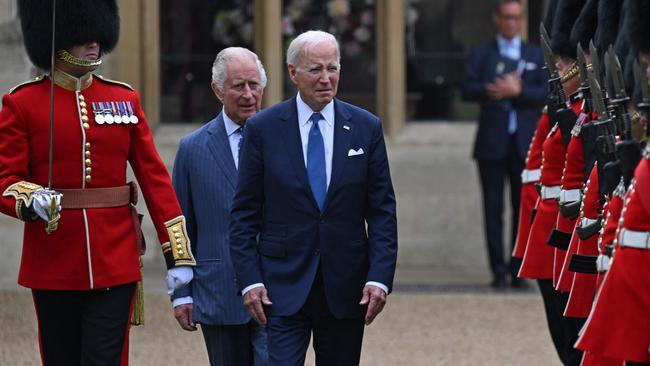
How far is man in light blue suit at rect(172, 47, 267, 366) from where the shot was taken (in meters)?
6.12

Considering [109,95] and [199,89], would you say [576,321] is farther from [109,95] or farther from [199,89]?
[199,89]

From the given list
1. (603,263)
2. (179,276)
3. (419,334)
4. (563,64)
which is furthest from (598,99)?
(419,334)

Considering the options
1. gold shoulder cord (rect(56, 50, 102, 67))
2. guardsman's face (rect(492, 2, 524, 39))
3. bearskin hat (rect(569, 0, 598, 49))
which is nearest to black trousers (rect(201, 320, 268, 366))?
gold shoulder cord (rect(56, 50, 102, 67))

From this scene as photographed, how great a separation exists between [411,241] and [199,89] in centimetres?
179

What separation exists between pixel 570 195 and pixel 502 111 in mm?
4246

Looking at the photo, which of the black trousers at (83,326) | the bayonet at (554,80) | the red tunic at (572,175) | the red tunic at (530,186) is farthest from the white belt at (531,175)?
the black trousers at (83,326)

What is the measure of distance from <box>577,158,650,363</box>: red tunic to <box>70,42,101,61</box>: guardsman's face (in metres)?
1.87

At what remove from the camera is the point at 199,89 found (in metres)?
12.5

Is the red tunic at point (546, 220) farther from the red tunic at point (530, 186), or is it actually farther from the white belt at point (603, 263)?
the white belt at point (603, 263)

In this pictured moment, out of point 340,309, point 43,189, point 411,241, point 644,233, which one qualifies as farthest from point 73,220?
point 411,241

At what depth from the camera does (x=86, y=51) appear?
5961 mm

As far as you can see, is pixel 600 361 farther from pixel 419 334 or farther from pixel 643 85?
pixel 419 334

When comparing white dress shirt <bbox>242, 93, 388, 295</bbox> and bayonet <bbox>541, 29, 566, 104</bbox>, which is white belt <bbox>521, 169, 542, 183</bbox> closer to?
bayonet <bbox>541, 29, 566, 104</bbox>

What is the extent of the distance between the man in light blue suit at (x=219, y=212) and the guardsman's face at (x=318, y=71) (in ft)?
1.86
